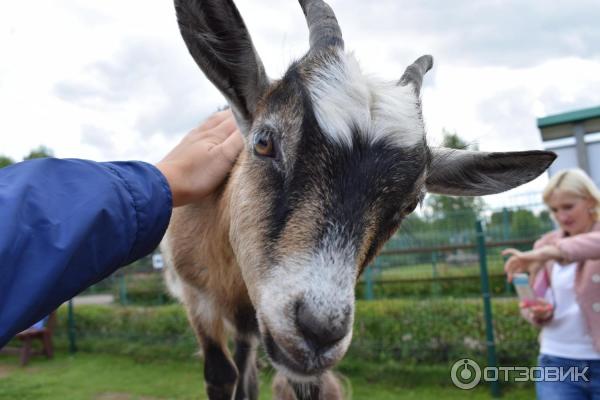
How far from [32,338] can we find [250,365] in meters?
10.8

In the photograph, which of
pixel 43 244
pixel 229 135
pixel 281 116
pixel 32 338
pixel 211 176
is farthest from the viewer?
pixel 32 338

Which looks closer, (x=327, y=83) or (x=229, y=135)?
(x=327, y=83)

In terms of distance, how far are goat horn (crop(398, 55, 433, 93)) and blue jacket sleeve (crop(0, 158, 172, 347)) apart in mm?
1541

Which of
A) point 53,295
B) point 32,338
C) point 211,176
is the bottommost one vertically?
point 32,338

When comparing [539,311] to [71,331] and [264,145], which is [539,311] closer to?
[264,145]

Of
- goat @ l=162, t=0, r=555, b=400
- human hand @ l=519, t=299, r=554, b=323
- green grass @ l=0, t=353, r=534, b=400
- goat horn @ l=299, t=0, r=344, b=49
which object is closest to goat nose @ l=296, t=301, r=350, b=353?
goat @ l=162, t=0, r=555, b=400

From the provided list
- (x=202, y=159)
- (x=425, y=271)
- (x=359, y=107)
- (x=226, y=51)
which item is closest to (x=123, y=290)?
(x=425, y=271)

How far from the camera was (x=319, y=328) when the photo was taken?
1673 mm

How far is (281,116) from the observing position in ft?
7.13

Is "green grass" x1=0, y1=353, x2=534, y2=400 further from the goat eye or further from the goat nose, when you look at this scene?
the goat nose

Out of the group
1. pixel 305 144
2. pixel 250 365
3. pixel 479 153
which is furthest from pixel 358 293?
pixel 305 144

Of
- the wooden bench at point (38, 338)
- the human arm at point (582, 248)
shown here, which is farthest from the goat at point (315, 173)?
the wooden bench at point (38, 338)

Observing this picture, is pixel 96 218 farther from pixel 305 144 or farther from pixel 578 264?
pixel 578 264

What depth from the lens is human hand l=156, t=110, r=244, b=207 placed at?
6.77 ft
